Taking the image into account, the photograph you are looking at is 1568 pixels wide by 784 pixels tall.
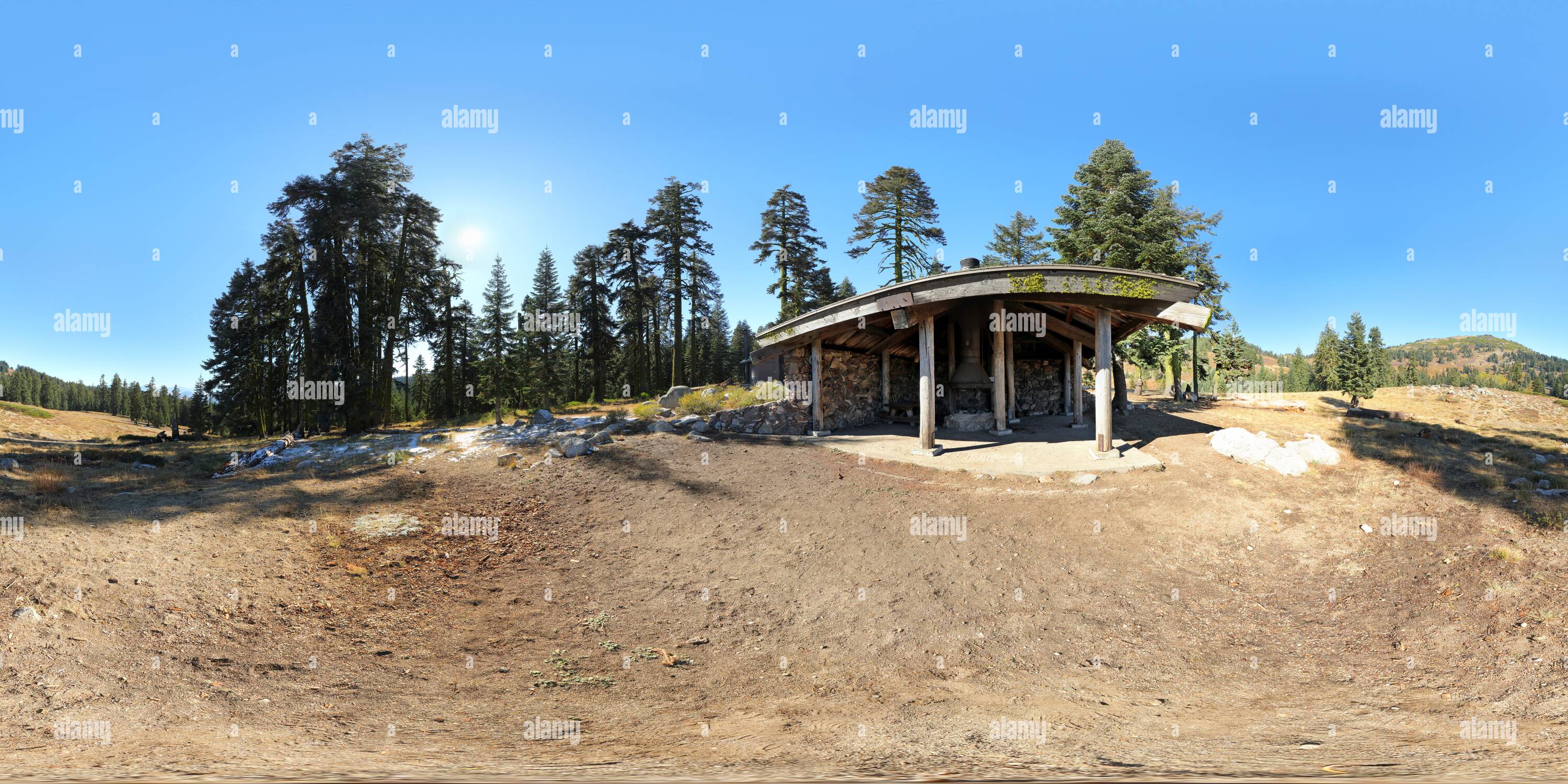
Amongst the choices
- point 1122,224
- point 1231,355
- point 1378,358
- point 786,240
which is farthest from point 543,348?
point 1378,358

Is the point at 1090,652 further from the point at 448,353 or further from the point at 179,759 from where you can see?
the point at 448,353

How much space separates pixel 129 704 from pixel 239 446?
22.9 metres

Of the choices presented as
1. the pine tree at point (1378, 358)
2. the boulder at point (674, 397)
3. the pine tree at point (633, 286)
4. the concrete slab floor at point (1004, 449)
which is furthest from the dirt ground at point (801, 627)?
the pine tree at point (1378, 358)

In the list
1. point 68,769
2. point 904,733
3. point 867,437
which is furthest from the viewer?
point 867,437

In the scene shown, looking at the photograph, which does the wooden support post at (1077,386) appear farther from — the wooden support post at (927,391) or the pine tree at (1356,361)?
the pine tree at (1356,361)

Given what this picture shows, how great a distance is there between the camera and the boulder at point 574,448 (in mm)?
13922

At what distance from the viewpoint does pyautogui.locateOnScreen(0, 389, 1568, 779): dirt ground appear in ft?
13.1

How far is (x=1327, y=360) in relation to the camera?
7119cm

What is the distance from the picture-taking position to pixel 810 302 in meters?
35.2

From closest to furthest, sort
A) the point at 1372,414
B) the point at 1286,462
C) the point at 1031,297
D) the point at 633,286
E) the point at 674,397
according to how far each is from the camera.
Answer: the point at 1286,462 → the point at 1031,297 → the point at 1372,414 → the point at 674,397 → the point at 633,286

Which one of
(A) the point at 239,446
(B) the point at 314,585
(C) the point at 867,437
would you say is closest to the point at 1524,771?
(B) the point at 314,585

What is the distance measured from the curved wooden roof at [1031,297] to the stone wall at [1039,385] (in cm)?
519

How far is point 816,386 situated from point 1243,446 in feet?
34.3

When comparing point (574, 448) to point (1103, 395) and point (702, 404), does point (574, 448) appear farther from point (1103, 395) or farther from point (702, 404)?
point (1103, 395)
